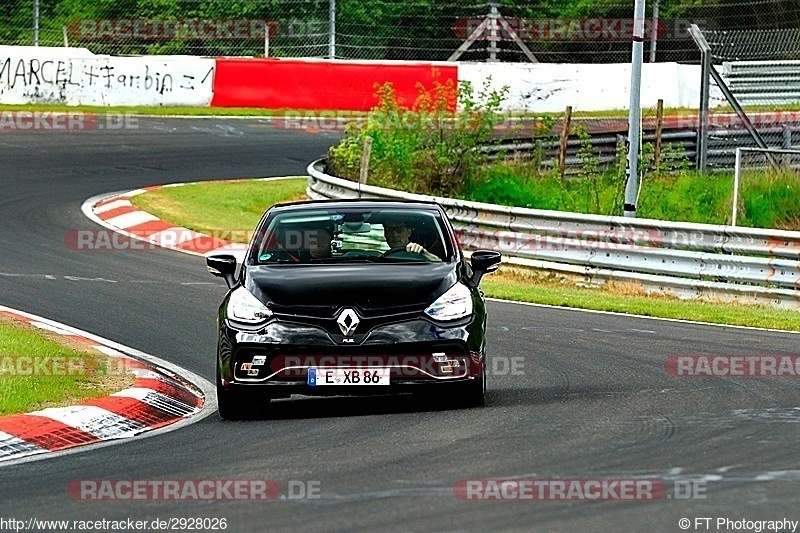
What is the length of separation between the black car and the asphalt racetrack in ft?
0.74

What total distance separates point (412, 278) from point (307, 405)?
129 cm

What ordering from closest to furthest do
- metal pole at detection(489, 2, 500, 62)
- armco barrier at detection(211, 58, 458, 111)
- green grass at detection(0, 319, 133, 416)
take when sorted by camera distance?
green grass at detection(0, 319, 133, 416) < armco barrier at detection(211, 58, 458, 111) < metal pole at detection(489, 2, 500, 62)

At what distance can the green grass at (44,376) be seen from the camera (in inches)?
402

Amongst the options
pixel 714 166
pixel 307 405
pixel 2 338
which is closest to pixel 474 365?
pixel 307 405

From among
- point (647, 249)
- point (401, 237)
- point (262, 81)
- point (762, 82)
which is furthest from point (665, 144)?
point (401, 237)

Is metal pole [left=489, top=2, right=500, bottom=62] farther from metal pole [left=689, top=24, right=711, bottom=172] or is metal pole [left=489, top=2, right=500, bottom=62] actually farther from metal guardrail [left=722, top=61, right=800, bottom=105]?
metal pole [left=689, top=24, right=711, bottom=172]

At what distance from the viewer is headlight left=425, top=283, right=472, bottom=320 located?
1009cm

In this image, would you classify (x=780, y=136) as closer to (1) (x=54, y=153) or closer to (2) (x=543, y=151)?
(2) (x=543, y=151)

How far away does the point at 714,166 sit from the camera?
3059 cm

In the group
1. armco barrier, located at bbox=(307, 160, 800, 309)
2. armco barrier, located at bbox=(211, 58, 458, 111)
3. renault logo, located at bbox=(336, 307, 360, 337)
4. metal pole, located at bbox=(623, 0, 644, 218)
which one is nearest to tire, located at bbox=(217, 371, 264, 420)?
renault logo, located at bbox=(336, 307, 360, 337)

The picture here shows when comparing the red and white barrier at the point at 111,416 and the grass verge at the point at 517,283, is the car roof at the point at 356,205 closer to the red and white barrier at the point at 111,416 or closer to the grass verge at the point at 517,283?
the red and white barrier at the point at 111,416

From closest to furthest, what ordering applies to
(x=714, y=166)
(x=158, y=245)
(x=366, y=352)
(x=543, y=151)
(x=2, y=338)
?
(x=366, y=352) → (x=2, y=338) → (x=158, y=245) → (x=543, y=151) → (x=714, y=166)

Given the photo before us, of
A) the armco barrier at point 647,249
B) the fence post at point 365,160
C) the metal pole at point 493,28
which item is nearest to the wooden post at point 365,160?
the fence post at point 365,160

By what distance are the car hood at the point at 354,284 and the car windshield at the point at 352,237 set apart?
11.0 inches
